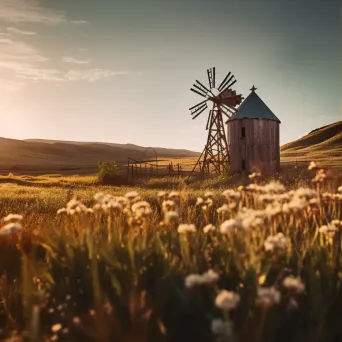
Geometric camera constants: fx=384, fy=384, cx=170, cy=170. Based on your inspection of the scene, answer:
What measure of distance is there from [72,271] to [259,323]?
1732 millimetres

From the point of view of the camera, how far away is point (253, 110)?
2944 centimetres

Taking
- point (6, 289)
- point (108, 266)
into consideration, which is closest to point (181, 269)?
point (108, 266)

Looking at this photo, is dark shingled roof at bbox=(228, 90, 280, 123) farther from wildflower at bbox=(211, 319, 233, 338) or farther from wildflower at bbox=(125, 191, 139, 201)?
wildflower at bbox=(211, 319, 233, 338)

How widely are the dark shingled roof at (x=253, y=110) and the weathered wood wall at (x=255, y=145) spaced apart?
0.99 ft

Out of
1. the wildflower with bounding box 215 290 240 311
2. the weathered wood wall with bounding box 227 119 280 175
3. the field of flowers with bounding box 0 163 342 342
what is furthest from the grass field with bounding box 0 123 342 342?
the weathered wood wall with bounding box 227 119 280 175

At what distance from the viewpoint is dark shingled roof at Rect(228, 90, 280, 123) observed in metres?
29.2

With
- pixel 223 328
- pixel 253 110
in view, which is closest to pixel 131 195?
pixel 223 328

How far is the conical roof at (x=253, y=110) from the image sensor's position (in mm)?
29250

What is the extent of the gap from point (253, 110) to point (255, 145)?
2.73 meters

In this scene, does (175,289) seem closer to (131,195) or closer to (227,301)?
(227,301)

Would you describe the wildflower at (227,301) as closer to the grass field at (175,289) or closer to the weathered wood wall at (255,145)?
the grass field at (175,289)

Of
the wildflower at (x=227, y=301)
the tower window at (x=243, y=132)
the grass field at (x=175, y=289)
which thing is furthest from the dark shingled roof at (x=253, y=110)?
the wildflower at (x=227, y=301)

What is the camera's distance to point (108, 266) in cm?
351

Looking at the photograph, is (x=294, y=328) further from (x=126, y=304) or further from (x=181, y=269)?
(x=126, y=304)
